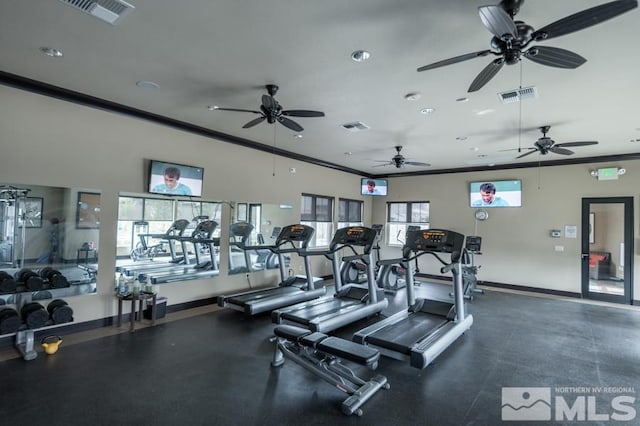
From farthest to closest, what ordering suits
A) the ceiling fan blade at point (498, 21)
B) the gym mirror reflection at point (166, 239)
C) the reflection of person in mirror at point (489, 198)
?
the reflection of person in mirror at point (489, 198) < the gym mirror reflection at point (166, 239) < the ceiling fan blade at point (498, 21)

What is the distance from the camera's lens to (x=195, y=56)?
11.2 feet

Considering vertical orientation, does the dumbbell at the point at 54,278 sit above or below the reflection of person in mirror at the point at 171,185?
below

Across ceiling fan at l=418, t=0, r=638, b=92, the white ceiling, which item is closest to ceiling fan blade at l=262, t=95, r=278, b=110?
the white ceiling

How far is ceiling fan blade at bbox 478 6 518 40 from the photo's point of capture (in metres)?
2.07

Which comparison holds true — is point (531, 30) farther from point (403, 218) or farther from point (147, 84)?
point (403, 218)

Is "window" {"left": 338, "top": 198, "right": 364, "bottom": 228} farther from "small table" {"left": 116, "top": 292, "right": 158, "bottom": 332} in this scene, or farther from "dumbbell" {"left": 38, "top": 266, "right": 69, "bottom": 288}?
"dumbbell" {"left": 38, "top": 266, "right": 69, "bottom": 288}

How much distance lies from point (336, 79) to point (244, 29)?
1273 mm

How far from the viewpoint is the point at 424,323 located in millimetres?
4566

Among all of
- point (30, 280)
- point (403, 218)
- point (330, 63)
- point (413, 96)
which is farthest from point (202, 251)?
point (403, 218)

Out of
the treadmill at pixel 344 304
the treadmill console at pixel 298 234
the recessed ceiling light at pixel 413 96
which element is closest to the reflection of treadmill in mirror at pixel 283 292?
the treadmill console at pixel 298 234

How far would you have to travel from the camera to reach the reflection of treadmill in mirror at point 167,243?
5.16m

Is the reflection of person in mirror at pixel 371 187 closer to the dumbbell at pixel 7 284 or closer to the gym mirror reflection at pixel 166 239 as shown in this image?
the gym mirror reflection at pixel 166 239

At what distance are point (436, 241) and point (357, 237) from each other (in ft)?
4.28

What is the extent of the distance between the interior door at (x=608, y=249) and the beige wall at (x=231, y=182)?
0.60 ft
